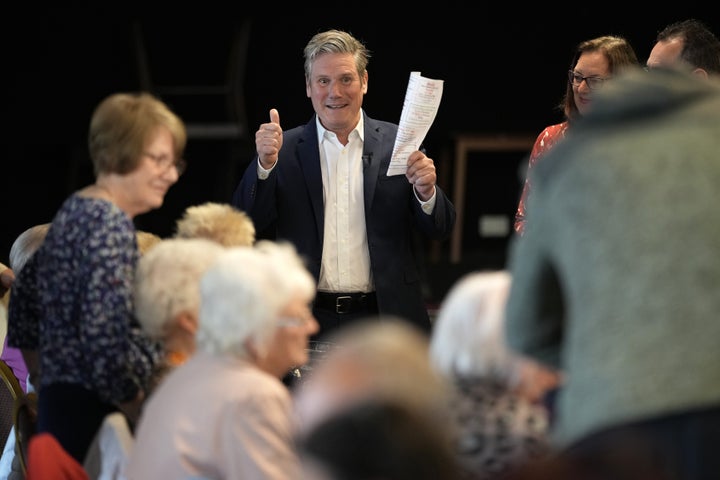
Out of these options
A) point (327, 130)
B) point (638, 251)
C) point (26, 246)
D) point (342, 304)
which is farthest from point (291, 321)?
point (327, 130)

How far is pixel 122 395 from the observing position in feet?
10.6

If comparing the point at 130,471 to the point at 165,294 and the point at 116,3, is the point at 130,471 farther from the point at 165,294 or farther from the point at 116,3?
the point at 116,3

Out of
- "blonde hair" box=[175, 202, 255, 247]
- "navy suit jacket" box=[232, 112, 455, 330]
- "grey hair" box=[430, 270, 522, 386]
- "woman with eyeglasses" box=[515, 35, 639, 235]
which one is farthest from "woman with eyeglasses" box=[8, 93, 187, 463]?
"woman with eyeglasses" box=[515, 35, 639, 235]

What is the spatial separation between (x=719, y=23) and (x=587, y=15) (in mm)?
928

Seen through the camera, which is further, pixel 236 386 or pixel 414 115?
pixel 414 115

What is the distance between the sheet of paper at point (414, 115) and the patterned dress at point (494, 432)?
1.92 m

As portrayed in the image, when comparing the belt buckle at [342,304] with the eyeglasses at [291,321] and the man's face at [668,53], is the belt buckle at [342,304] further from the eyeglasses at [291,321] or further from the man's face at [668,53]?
the eyeglasses at [291,321]

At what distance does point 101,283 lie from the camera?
3.17m

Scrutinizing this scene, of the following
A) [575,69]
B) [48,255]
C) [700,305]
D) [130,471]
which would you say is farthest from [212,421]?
[575,69]

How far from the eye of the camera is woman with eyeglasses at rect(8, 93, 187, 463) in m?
3.18

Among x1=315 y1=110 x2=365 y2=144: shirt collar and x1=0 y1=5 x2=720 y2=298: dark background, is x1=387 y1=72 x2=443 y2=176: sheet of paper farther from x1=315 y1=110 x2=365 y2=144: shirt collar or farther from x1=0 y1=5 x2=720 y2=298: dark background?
x1=0 y1=5 x2=720 y2=298: dark background

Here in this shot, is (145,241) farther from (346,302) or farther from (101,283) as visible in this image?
(346,302)

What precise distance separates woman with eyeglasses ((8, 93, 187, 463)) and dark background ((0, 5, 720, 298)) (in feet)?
19.4

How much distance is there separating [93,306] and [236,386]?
1.96ft
